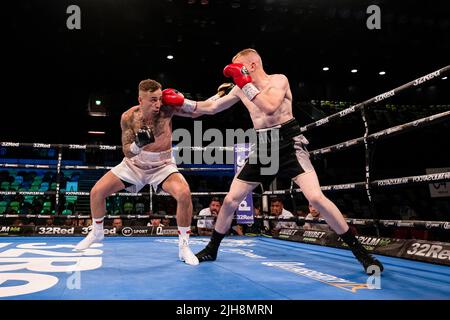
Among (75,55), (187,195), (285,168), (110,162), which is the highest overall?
(75,55)

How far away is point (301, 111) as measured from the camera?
13.3m

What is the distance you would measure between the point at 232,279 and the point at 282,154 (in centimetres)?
99

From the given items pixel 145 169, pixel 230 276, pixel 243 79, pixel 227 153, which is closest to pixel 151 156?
pixel 145 169

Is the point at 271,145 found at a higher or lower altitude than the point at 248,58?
lower

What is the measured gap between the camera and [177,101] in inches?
109

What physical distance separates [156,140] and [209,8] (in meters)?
6.62

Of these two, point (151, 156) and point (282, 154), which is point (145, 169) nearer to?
point (151, 156)

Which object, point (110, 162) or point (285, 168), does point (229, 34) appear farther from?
point (285, 168)

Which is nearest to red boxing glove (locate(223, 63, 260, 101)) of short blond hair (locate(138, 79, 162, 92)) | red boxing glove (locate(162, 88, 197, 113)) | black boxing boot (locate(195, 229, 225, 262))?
red boxing glove (locate(162, 88, 197, 113))

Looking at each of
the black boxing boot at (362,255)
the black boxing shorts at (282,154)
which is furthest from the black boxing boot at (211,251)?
the black boxing boot at (362,255)

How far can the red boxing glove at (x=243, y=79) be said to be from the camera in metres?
2.36

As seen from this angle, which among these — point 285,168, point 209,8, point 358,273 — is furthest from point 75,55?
point 358,273

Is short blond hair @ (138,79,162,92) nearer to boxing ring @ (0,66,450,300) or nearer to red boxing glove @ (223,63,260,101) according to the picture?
red boxing glove @ (223,63,260,101)

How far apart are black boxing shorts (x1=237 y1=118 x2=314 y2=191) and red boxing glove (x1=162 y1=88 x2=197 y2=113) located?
2.01 ft
